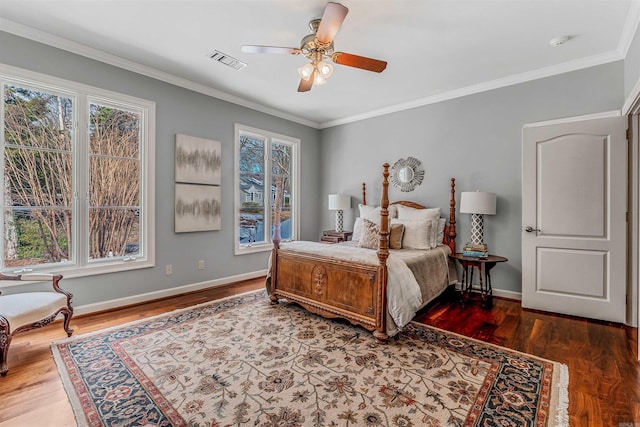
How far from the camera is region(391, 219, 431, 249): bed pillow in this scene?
12.0 ft

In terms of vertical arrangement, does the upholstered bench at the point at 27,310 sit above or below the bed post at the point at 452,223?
below

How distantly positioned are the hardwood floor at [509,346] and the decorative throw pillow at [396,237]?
0.82 meters

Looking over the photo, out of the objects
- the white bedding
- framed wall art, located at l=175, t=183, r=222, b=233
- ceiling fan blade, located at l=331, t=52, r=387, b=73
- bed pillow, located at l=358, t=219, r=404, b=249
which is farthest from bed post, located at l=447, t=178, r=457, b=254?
framed wall art, located at l=175, t=183, r=222, b=233

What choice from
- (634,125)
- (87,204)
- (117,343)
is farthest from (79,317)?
(634,125)

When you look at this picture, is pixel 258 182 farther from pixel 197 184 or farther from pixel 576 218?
pixel 576 218

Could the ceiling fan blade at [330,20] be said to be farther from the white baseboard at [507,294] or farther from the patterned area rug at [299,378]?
the white baseboard at [507,294]

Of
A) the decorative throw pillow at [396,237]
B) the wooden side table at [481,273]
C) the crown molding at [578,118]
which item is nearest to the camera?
the crown molding at [578,118]

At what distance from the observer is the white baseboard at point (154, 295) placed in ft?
10.2

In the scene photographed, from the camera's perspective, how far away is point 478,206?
3543 millimetres

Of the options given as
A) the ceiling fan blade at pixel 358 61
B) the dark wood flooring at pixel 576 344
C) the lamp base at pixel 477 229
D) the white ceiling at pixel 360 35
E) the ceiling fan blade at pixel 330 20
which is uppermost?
the white ceiling at pixel 360 35

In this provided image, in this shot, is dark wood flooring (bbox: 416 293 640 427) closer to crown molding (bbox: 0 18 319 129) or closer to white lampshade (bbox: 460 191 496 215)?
white lampshade (bbox: 460 191 496 215)

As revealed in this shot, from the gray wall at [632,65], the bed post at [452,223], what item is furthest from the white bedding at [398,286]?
the gray wall at [632,65]

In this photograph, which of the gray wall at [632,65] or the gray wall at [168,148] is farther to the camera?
the gray wall at [168,148]

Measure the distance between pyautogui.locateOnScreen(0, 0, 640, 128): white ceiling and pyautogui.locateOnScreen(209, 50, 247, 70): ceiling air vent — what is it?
0.24 ft
